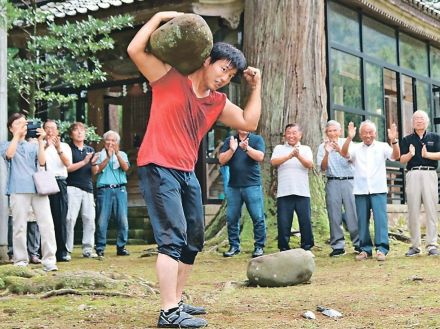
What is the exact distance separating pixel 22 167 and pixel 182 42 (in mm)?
4378

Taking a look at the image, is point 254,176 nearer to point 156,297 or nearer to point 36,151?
point 36,151

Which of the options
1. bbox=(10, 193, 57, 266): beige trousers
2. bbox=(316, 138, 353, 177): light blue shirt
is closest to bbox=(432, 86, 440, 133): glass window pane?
bbox=(316, 138, 353, 177): light blue shirt

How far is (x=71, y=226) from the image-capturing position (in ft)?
31.5

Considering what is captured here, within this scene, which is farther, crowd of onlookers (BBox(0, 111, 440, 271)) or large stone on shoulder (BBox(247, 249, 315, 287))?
crowd of onlookers (BBox(0, 111, 440, 271))

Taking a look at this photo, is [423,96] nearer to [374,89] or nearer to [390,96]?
[390,96]

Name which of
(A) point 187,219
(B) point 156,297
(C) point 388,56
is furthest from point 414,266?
(C) point 388,56

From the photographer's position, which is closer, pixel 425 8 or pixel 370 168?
pixel 370 168

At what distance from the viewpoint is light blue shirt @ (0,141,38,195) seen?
7884 mm

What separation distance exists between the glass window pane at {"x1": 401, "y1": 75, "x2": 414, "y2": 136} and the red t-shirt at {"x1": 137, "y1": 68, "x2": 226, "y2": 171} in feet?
38.1

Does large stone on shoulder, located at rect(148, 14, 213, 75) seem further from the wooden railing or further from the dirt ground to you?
the wooden railing

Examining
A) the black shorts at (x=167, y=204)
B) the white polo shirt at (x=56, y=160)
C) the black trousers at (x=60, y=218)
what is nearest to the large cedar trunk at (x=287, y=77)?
the black trousers at (x=60, y=218)

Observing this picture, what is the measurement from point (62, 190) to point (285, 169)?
112 inches

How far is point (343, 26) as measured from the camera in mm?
13047

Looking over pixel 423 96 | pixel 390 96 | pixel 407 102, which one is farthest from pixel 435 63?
pixel 390 96
